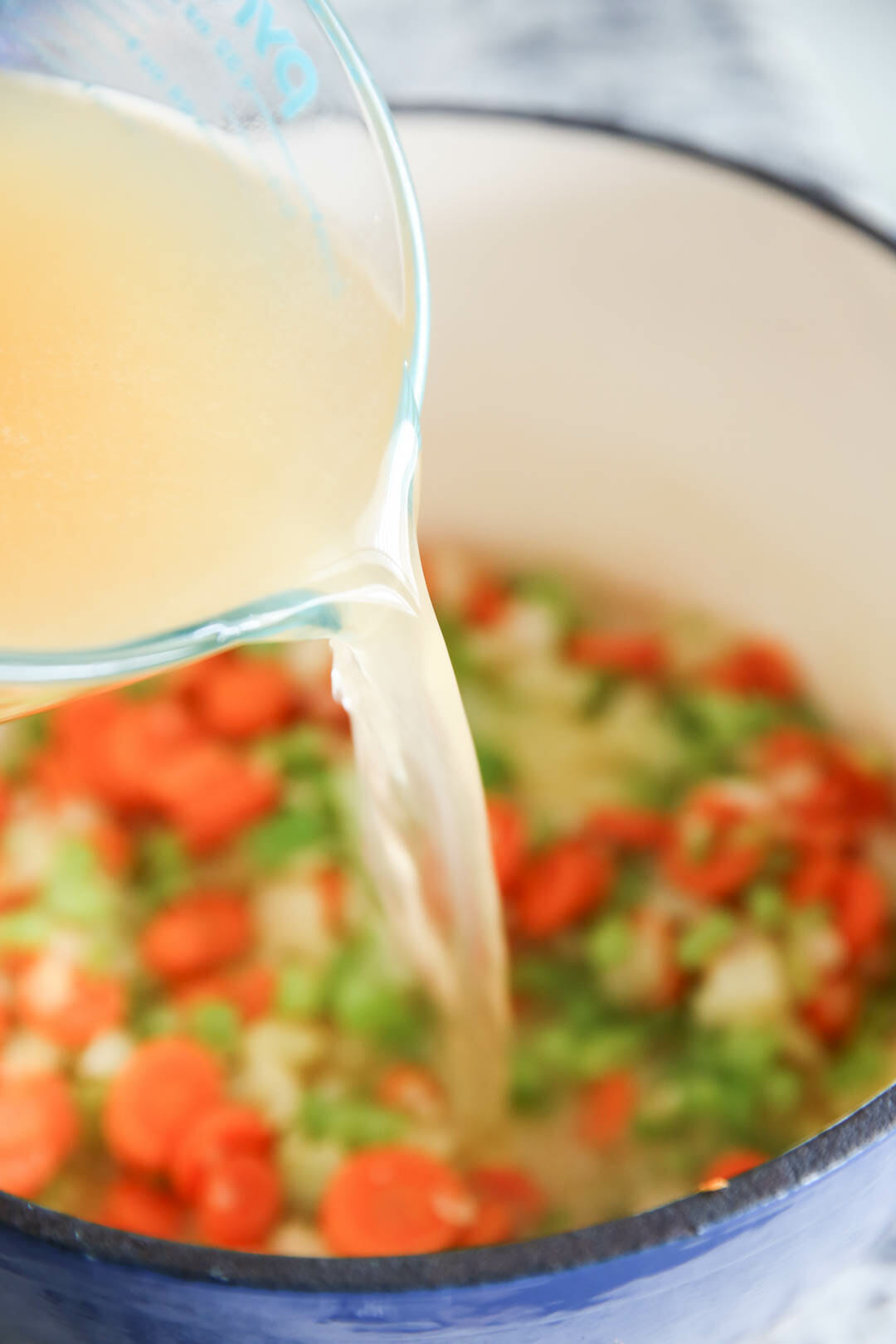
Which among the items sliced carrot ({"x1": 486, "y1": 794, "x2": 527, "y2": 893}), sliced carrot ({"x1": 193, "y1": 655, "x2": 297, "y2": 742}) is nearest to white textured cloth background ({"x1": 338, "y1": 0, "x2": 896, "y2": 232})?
sliced carrot ({"x1": 193, "y1": 655, "x2": 297, "y2": 742})

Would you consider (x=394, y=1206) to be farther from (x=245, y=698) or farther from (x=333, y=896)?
(x=245, y=698)

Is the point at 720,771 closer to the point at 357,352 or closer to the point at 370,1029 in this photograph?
the point at 370,1029

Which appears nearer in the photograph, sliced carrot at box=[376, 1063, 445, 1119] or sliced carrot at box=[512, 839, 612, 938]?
sliced carrot at box=[376, 1063, 445, 1119]

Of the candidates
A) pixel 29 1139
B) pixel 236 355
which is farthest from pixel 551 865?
pixel 236 355

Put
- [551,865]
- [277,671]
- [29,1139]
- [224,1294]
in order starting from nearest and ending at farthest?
1. [224,1294]
2. [29,1139]
3. [551,865]
4. [277,671]

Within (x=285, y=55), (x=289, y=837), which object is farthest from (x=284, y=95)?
(x=289, y=837)

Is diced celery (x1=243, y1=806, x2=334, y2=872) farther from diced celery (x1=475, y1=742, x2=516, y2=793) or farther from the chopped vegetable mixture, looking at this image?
diced celery (x1=475, y1=742, x2=516, y2=793)

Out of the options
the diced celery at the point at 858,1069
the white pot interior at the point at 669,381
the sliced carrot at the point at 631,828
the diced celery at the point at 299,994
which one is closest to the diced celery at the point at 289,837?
the diced celery at the point at 299,994
